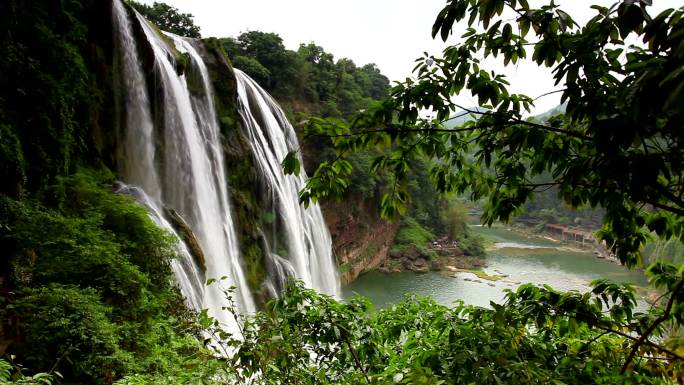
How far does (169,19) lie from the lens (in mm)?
19406

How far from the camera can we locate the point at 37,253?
456cm

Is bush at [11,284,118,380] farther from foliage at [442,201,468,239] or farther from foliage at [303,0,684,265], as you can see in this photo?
foliage at [442,201,468,239]

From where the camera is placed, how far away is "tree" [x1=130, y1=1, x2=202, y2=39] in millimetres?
19078

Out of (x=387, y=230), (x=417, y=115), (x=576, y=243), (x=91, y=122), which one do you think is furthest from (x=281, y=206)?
(x=576, y=243)

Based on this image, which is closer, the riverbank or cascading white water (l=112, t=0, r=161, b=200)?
cascading white water (l=112, t=0, r=161, b=200)

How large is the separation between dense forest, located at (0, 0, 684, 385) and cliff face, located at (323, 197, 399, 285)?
13.2 metres

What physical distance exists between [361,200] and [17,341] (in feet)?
63.7

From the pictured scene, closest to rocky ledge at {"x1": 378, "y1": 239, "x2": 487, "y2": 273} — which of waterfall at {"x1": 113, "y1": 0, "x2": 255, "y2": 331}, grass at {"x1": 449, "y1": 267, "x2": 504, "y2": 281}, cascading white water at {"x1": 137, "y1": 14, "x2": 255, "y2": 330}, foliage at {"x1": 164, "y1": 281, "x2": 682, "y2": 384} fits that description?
grass at {"x1": 449, "y1": 267, "x2": 504, "y2": 281}

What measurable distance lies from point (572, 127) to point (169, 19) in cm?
2157

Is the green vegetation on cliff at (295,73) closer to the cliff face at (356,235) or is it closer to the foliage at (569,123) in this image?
the cliff face at (356,235)

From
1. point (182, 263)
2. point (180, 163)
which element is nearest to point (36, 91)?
point (182, 263)

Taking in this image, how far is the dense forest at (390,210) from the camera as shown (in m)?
1.46

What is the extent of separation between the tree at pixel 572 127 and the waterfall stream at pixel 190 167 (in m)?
5.52

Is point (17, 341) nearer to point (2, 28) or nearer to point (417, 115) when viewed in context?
point (2, 28)
